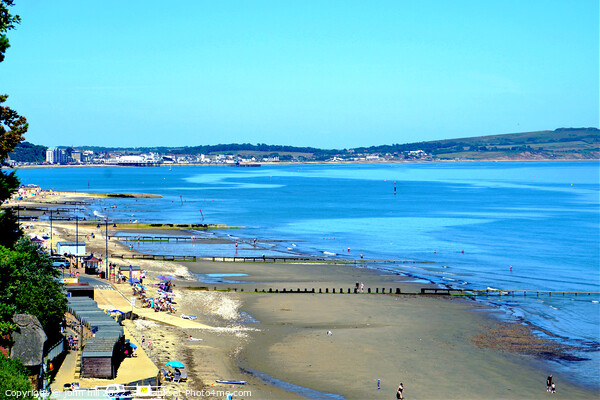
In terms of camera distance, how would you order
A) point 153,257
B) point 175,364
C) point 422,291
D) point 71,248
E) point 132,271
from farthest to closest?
point 153,257 → point 71,248 → point 132,271 → point 422,291 → point 175,364

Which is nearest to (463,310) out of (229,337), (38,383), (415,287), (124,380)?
(415,287)

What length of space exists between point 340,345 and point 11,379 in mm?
25714

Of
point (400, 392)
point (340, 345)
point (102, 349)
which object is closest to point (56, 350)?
point (102, 349)

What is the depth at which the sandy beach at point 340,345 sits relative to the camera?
3834 cm

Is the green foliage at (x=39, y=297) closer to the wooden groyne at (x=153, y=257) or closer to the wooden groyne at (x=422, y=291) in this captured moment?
the wooden groyne at (x=422, y=291)

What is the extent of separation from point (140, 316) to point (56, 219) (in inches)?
3368

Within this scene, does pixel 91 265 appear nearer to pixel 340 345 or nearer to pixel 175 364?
pixel 340 345

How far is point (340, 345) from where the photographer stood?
155ft

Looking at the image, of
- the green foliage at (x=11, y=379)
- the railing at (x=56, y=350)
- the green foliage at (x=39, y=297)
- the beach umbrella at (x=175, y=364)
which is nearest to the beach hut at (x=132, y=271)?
the green foliage at (x=39, y=297)

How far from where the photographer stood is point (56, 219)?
422 ft

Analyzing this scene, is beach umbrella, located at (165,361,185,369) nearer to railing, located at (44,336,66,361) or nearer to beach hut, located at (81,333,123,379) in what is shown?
beach hut, located at (81,333,123,379)

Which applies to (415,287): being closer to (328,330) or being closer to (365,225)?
(328,330)

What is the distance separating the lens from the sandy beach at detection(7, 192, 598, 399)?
38.3 m

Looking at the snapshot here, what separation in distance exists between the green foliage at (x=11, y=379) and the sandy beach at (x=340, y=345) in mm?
9444
